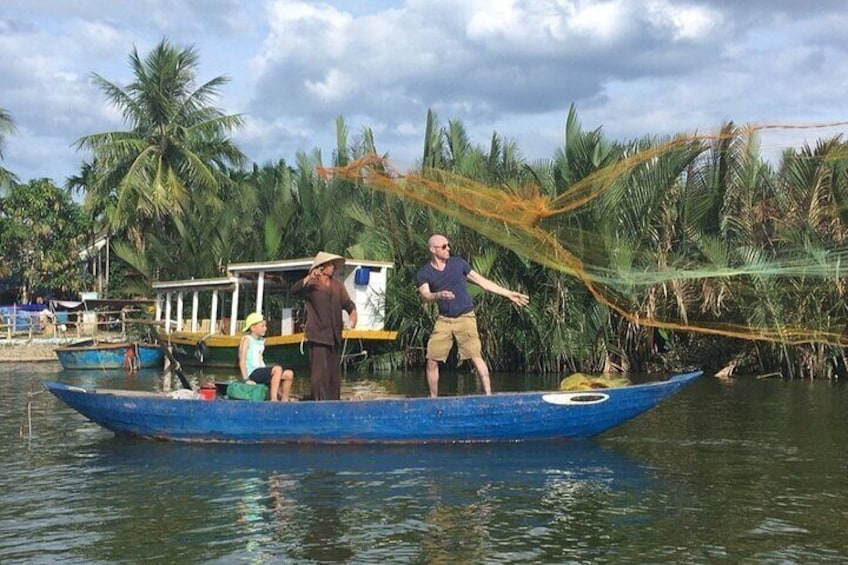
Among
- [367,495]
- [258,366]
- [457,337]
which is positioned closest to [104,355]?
[258,366]

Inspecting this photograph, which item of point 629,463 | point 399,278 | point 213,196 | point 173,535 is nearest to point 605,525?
point 629,463

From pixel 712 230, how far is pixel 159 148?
21529 millimetres

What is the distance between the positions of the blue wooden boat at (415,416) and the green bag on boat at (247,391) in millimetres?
325

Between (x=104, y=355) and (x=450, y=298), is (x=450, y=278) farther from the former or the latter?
(x=104, y=355)

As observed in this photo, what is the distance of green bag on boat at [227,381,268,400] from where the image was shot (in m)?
11.1

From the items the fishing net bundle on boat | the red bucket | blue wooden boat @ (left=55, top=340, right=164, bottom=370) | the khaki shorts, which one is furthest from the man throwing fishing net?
blue wooden boat @ (left=55, top=340, right=164, bottom=370)

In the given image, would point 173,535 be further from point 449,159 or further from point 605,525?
point 449,159

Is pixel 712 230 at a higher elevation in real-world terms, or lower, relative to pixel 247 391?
higher

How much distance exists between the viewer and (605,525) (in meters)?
7.28

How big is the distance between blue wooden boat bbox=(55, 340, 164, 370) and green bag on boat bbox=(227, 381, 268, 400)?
50.3 ft

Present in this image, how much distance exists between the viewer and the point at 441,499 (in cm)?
819

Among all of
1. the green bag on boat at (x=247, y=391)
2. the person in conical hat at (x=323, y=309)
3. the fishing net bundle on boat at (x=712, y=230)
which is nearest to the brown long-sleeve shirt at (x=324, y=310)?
the person in conical hat at (x=323, y=309)

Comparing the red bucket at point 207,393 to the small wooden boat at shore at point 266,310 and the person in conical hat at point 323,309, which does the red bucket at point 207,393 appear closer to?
the person in conical hat at point 323,309

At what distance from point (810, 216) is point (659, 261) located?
10.7 ft
